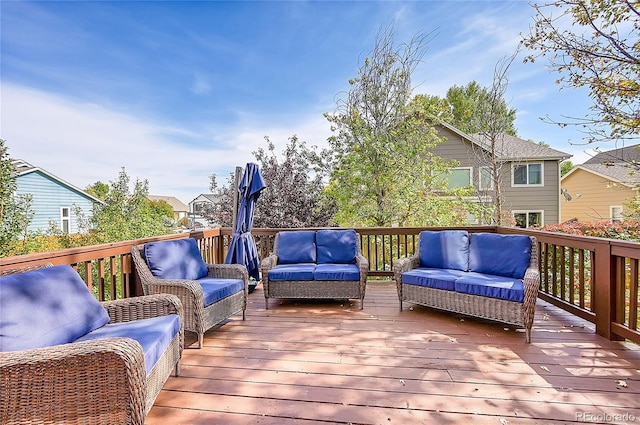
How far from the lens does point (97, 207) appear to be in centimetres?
834

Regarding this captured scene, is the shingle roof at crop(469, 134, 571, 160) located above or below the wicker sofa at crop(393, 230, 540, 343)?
above

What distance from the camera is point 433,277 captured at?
3.44m

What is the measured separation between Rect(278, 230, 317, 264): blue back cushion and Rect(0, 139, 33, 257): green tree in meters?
5.88

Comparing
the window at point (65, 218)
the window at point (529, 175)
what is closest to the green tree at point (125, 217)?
the window at point (65, 218)

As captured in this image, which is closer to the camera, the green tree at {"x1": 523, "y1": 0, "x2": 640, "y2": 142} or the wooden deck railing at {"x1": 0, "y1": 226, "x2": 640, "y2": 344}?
the wooden deck railing at {"x1": 0, "y1": 226, "x2": 640, "y2": 344}

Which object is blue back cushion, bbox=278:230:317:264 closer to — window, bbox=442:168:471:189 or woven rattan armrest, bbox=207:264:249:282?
woven rattan armrest, bbox=207:264:249:282

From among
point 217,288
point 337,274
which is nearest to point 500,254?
point 337,274

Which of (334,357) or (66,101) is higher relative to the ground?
(66,101)

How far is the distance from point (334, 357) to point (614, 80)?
193 inches

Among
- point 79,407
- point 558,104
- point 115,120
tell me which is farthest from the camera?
point 115,120

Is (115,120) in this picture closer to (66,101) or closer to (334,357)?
(66,101)

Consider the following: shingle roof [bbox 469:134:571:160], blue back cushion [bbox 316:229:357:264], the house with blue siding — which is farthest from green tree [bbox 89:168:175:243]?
shingle roof [bbox 469:134:571:160]

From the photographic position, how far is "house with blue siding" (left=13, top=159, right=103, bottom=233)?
1150 cm

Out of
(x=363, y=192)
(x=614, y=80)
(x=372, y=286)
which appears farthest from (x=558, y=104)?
(x=372, y=286)
